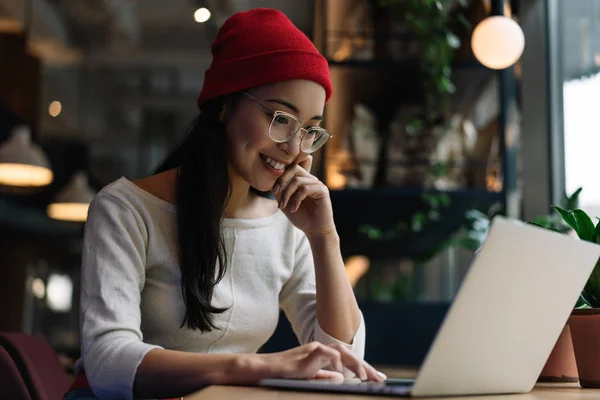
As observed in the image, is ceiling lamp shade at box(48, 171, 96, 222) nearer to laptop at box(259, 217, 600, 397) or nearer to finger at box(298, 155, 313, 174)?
finger at box(298, 155, 313, 174)

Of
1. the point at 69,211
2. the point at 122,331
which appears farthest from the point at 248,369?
the point at 69,211

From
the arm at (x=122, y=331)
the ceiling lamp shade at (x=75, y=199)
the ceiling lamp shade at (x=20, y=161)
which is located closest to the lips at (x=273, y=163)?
the arm at (x=122, y=331)

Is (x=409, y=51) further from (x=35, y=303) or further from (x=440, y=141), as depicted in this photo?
(x=35, y=303)

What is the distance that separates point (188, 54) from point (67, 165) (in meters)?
1.68

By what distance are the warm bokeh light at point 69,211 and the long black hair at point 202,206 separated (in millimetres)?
5198

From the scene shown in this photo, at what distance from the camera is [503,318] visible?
3.10ft

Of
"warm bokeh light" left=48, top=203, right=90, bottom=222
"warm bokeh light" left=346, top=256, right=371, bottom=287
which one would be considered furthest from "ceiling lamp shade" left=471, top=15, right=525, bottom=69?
"warm bokeh light" left=48, top=203, right=90, bottom=222

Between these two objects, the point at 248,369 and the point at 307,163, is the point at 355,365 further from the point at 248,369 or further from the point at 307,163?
the point at 307,163

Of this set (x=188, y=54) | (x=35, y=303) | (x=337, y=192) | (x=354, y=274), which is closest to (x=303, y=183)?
(x=337, y=192)

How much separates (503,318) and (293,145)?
70 cm

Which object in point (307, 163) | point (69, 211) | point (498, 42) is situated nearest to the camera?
point (307, 163)

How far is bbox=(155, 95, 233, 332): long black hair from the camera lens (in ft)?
4.91

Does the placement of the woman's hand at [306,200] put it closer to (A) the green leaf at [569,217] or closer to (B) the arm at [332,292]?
(B) the arm at [332,292]

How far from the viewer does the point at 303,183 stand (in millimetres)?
1526
